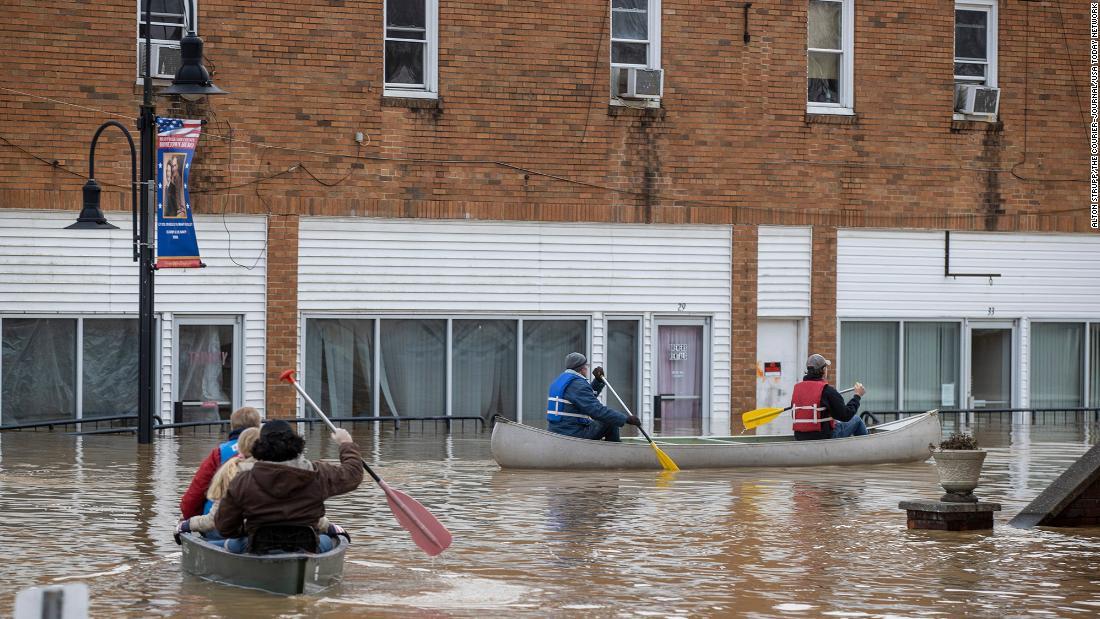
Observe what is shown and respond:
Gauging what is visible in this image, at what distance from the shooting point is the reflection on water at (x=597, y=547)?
1148 centimetres

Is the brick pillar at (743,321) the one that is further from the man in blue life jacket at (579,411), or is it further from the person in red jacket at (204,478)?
the person in red jacket at (204,478)

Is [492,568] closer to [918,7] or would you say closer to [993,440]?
[993,440]

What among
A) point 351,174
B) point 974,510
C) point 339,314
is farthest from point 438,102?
point 974,510

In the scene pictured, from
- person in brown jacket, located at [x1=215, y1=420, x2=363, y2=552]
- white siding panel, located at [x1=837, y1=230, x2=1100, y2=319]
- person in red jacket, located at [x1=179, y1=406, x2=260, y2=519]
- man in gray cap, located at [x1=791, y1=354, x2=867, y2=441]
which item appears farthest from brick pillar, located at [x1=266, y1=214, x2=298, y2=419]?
person in brown jacket, located at [x1=215, y1=420, x2=363, y2=552]

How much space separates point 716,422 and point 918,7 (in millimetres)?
8211

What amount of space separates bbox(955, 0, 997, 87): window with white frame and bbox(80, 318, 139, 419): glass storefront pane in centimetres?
1528

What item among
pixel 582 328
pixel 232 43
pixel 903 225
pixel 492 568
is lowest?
pixel 492 568

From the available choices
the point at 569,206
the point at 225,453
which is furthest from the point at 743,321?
the point at 225,453

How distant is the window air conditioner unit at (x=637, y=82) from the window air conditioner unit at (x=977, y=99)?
585 cm

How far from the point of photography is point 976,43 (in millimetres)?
31453

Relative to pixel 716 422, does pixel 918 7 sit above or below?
above

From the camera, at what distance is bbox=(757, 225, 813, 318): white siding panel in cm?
3003

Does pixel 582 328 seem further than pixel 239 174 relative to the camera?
Yes

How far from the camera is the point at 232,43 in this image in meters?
26.9
